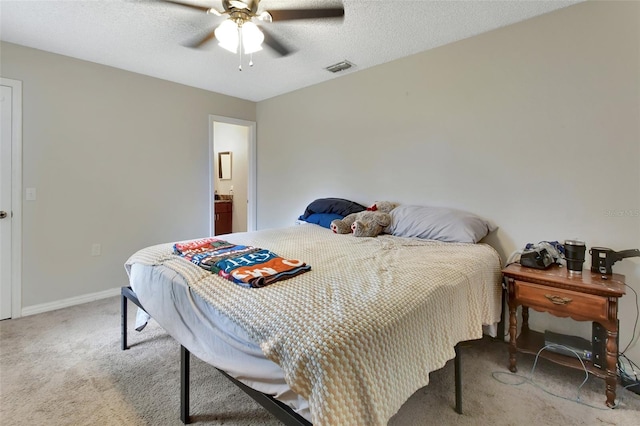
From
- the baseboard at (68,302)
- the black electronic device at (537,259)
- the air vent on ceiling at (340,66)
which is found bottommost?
the baseboard at (68,302)

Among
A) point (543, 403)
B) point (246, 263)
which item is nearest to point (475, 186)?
point (543, 403)

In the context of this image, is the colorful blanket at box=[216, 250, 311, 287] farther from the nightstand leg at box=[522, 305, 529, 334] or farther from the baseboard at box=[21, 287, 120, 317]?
the baseboard at box=[21, 287, 120, 317]

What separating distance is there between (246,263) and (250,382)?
0.59 metres

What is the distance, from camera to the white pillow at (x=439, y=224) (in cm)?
237

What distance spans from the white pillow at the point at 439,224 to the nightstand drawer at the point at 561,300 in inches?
20.0

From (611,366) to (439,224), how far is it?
4.19 ft

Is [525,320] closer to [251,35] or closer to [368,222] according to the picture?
[368,222]

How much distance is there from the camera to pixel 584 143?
2072 mm

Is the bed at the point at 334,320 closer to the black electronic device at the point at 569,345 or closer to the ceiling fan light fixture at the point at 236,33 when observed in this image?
the black electronic device at the point at 569,345

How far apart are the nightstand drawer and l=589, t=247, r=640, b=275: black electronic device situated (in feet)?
0.97

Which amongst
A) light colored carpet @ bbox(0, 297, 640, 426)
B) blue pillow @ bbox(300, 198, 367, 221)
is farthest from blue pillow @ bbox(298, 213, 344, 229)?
light colored carpet @ bbox(0, 297, 640, 426)

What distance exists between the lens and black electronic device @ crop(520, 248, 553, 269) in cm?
201

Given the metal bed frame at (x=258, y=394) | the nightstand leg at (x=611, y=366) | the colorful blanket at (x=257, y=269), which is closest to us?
the metal bed frame at (x=258, y=394)

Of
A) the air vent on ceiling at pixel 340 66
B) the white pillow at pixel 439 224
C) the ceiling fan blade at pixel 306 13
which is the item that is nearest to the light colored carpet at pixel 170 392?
the white pillow at pixel 439 224
